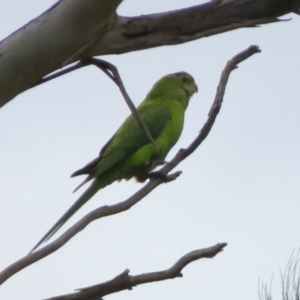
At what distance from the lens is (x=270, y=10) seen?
207cm

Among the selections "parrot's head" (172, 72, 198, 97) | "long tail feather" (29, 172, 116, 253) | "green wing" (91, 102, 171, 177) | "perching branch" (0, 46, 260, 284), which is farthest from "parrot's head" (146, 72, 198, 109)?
"perching branch" (0, 46, 260, 284)

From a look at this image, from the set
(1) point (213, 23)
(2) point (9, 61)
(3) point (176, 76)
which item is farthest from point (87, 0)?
(3) point (176, 76)

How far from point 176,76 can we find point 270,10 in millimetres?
2780

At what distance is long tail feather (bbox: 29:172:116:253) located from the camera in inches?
105

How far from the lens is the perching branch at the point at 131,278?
1706mm

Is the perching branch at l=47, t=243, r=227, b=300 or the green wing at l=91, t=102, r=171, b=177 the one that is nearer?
the perching branch at l=47, t=243, r=227, b=300

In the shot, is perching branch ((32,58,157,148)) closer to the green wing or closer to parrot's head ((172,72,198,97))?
the green wing

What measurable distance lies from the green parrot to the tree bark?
1.58 meters

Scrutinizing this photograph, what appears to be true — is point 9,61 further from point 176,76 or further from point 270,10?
point 176,76

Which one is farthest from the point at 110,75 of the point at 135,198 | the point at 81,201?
the point at 81,201

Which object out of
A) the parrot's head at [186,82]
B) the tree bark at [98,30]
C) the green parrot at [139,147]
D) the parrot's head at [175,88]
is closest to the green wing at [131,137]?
the green parrot at [139,147]

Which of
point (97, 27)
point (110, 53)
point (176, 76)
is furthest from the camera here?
point (176, 76)

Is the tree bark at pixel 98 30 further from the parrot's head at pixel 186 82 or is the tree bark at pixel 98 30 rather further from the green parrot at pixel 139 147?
the parrot's head at pixel 186 82

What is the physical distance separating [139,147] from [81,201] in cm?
79
